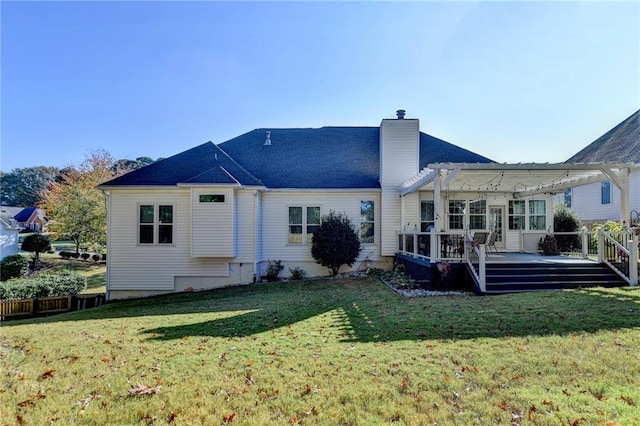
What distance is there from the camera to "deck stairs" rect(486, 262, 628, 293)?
9859 mm

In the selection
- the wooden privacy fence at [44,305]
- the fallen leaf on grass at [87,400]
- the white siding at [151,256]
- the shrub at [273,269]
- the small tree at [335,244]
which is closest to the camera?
the fallen leaf on grass at [87,400]

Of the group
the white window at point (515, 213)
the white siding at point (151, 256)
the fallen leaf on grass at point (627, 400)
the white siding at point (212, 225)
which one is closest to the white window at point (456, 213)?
the white window at point (515, 213)

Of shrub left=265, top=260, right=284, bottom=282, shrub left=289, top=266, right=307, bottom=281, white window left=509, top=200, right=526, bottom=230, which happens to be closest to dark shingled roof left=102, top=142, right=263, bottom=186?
shrub left=265, top=260, right=284, bottom=282

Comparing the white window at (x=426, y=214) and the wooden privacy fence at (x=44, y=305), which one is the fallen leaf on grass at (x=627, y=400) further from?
the wooden privacy fence at (x=44, y=305)

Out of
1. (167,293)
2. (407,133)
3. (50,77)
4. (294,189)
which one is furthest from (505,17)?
(50,77)

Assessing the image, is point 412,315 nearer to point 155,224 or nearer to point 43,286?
point 155,224

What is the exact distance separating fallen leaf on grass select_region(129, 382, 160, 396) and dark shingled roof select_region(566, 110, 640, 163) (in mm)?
25036

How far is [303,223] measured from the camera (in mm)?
15117

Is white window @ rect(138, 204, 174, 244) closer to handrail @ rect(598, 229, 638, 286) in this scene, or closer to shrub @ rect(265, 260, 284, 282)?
→ shrub @ rect(265, 260, 284, 282)

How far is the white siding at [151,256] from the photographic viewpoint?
13.6 m

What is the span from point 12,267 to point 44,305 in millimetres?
8981

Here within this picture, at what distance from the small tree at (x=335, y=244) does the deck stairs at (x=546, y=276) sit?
5.32 metres

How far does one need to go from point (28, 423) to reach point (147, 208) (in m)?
11.5

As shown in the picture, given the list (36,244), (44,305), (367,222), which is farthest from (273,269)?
(36,244)
